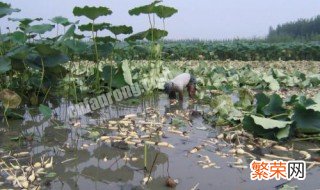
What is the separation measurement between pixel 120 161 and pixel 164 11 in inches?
86.0

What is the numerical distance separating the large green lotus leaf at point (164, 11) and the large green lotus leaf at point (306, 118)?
6.16 ft

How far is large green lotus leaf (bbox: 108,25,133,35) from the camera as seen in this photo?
151 inches

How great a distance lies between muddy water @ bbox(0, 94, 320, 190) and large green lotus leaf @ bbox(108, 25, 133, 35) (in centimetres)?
119

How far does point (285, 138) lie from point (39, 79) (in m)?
2.42

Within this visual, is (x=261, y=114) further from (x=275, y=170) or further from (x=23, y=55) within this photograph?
(x=23, y=55)

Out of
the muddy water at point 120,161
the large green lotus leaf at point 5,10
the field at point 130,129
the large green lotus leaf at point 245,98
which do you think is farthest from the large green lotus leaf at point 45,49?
the large green lotus leaf at point 245,98

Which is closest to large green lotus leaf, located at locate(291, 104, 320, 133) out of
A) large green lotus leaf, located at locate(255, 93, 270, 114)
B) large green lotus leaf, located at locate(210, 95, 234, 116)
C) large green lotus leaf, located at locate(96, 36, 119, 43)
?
large green lotus leaf, located at locate(255, 93, 270, 114)

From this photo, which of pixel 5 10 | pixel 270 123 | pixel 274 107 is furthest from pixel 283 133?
pixel 5 10

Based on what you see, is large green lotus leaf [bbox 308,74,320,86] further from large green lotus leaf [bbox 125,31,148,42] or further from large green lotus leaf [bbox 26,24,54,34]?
large green lotus leaf [bbox 26,24,54,34]

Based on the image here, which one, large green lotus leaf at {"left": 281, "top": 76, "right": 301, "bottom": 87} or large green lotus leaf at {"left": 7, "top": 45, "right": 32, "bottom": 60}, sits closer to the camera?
large green lotus leaf at {"left": 7, "top": 45, "right": 32, "bottom": 60}

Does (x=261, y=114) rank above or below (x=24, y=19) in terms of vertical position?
below

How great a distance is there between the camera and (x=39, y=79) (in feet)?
12.2

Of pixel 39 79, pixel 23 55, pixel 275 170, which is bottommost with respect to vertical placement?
pixel 275 170

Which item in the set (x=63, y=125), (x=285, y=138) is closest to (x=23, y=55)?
(x=63, y=125)
